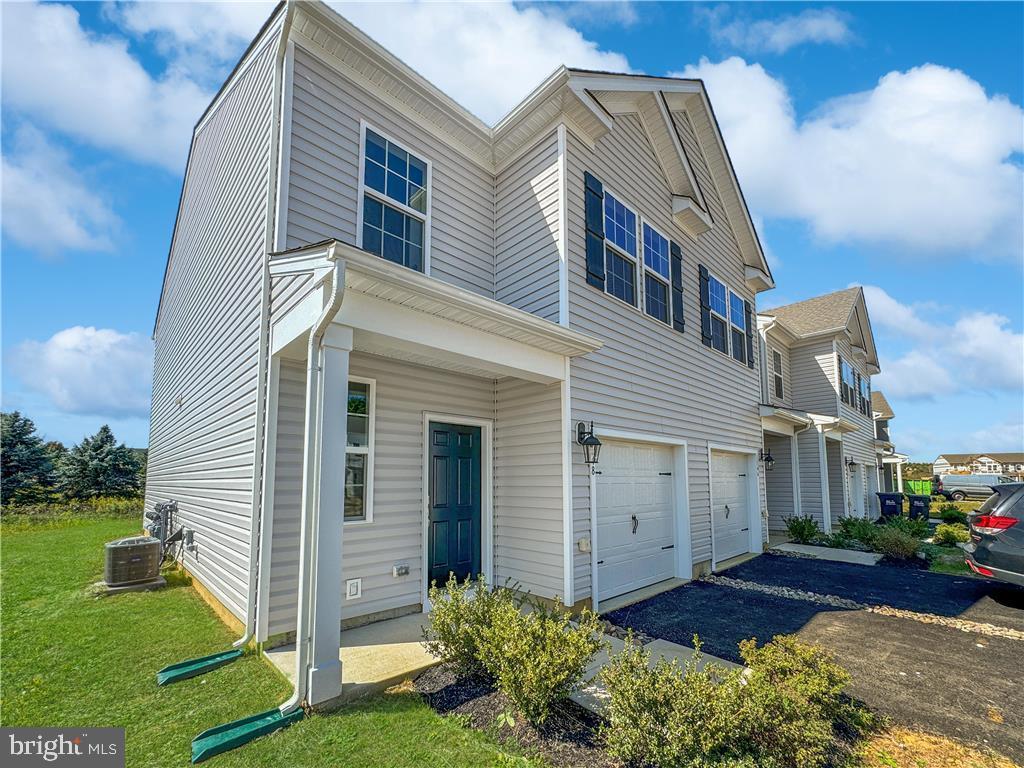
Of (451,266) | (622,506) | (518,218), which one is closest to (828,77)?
(518,218)

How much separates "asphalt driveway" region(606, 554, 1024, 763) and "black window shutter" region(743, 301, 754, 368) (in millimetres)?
4527

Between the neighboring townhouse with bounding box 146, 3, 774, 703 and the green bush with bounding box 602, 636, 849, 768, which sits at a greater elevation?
the neighboring townhouse with bounding box 146, 3, 774, 703

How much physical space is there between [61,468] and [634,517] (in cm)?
2331

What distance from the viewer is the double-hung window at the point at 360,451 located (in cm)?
489

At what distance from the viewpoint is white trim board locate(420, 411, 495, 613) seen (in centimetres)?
542

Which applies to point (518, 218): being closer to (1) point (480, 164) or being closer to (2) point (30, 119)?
(1) point (480, 164)

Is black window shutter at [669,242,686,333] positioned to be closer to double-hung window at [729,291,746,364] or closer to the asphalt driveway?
double-hung window at [729,291,746,364]

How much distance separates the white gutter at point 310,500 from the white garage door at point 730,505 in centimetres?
729

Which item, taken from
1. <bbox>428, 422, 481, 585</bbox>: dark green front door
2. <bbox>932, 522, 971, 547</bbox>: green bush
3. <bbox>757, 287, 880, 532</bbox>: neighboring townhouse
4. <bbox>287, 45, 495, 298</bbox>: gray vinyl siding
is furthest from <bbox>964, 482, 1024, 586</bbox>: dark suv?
<bbox>287, 45, 495, 298</bbox>: gray vinyl siding

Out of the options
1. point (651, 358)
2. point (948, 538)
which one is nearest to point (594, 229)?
point (651, 358)

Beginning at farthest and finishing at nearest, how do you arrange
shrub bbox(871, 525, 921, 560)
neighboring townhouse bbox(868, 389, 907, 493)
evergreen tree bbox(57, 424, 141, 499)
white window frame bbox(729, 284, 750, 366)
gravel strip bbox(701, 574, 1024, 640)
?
neighboring townhouse bbox(868, 389, 907, 493) < evergreen tree bbox(57, 424, 141, 499) < white window frame bbox(729, 284, 750, 366) < shrub bbox(871, 525, 921, 560) < gravel strip bbox(701, 574, 1024, 640)

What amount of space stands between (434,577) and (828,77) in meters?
10.3

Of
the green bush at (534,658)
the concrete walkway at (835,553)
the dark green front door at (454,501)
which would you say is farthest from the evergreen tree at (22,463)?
the concrete walkway at (835,553)

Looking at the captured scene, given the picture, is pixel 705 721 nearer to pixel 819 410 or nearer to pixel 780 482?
pixel 780 482
